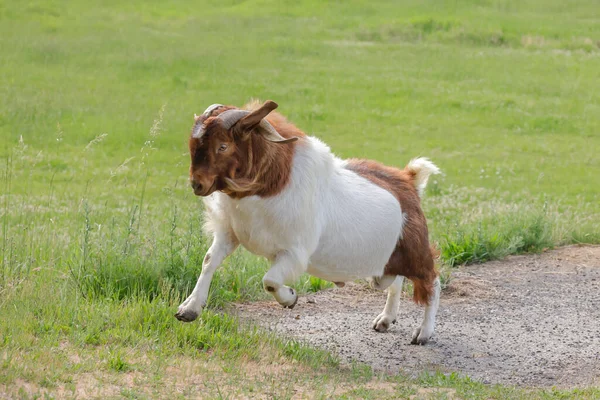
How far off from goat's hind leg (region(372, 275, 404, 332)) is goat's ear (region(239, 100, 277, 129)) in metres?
2.24

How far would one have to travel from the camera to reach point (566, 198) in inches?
614

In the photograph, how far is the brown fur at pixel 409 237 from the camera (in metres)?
7.08

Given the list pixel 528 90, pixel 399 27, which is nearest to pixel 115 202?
pixel 528 90

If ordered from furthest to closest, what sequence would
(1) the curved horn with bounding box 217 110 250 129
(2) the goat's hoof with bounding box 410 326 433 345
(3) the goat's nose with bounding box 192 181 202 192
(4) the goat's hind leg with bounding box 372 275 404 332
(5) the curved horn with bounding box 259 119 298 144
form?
(4) the goat's hind leg with bounding box 372 275 404 332 < (2) the goat's hoof with bounding box 410 326 433 345 < (5) the curved horn with bounding box 259 119 298 144 < (1) the curved horn with bounding box 217 110 250 129 < (3) the goat's nose with bounding box 192 181 202 192

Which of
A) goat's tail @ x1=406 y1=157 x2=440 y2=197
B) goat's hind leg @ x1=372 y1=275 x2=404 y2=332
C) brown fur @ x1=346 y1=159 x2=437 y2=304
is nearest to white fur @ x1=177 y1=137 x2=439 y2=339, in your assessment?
brown fur @ x1=346 y1=159 x2=437 y2=304

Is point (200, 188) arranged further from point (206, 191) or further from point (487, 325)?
point (487, 325)

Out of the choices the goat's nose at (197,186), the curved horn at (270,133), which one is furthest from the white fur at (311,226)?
the goat's nose at (197,186)

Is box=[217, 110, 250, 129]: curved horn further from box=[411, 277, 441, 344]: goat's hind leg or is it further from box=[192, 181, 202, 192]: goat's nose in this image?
box=[411, 277, 441, 344]: goat's hind leg

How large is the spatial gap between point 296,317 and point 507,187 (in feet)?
31.5

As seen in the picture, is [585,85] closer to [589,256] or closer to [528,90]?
[528,90]

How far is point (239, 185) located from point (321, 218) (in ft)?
2.75

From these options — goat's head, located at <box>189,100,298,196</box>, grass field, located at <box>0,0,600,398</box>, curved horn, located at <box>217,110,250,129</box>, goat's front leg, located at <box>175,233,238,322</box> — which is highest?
curved horn, located at <box>217,110,250,129</box>

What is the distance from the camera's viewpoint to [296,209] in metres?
6.18

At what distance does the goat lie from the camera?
5.78m
